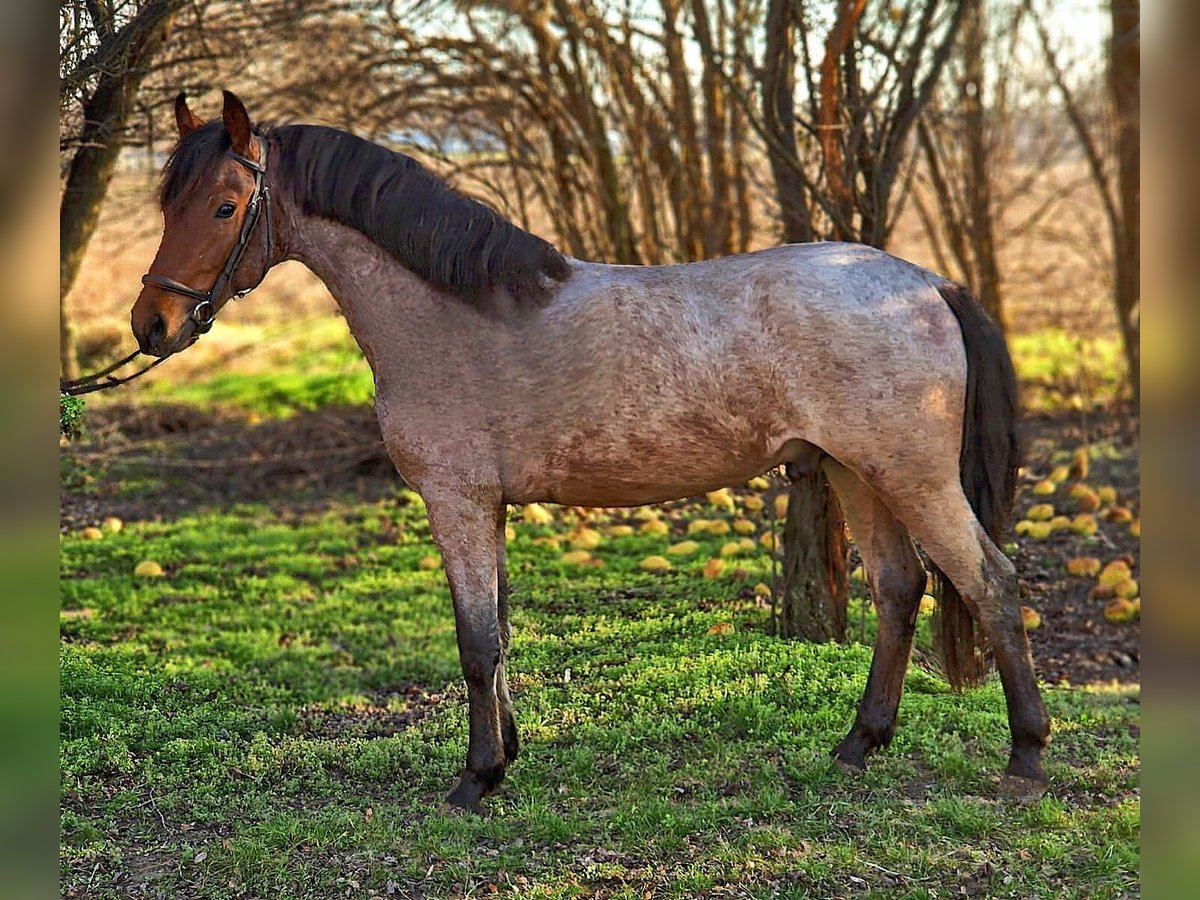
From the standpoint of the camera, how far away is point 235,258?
4.25 metres

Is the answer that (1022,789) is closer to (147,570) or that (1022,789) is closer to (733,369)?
(733,369)

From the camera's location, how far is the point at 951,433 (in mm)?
4262

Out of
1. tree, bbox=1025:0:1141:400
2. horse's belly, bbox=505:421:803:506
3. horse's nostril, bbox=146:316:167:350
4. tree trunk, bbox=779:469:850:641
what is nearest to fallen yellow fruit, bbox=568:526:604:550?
tree trunk, bbox=779:469:850:641

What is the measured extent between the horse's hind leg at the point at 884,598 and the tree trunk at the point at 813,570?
1276mm

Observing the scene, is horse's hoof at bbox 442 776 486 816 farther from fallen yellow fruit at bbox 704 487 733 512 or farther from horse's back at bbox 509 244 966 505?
fallen yellow fruit at bbox 704 487 733 512

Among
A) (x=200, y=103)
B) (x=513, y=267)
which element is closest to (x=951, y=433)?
(x=513, y=267)

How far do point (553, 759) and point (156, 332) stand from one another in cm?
239

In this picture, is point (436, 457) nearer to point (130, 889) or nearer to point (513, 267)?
point (513, 267)

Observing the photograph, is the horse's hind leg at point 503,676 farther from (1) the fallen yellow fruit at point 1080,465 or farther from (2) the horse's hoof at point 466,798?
(1) the fallen yellow fruit at point 1080,465

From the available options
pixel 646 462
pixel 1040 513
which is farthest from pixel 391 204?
pixel 1040 513

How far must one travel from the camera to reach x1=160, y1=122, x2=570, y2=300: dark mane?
4344mm
